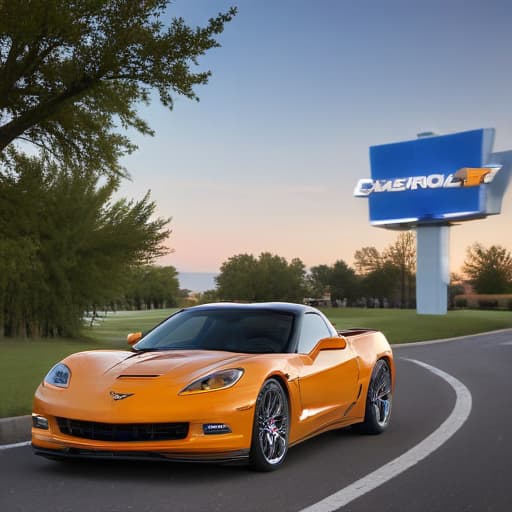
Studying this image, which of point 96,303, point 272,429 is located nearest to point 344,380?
point 272,429

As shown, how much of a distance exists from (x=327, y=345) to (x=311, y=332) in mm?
462

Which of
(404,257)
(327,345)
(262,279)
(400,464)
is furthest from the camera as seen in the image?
(262,279)

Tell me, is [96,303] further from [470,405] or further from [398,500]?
[398,500]

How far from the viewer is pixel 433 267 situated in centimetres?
6075

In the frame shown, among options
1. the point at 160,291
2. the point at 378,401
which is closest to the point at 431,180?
the point at 378,401

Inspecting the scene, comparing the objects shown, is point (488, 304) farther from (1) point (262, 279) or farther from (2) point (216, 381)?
(2) point (216, 381)

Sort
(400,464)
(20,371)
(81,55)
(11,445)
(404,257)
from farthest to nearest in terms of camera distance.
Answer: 1. (404,257)
2. (81,55)
3. (20,371)
4. (11,445)
5. (400,464)

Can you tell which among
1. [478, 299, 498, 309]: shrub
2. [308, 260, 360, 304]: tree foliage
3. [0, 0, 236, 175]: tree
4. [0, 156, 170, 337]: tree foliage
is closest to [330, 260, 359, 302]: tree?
[308, 260, 360, 304]: tree foliage

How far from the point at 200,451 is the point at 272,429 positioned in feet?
2.43

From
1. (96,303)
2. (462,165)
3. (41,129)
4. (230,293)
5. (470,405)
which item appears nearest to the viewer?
(470,405)

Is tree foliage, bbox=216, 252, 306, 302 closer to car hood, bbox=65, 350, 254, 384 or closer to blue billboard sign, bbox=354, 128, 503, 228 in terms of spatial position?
blue billboard sign, bbox=354, 128, 503, 228

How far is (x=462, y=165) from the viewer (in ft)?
188

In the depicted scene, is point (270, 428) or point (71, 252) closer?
point (270, 428)

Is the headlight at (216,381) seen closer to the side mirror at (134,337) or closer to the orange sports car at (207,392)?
the orange sports car at (207,392)
